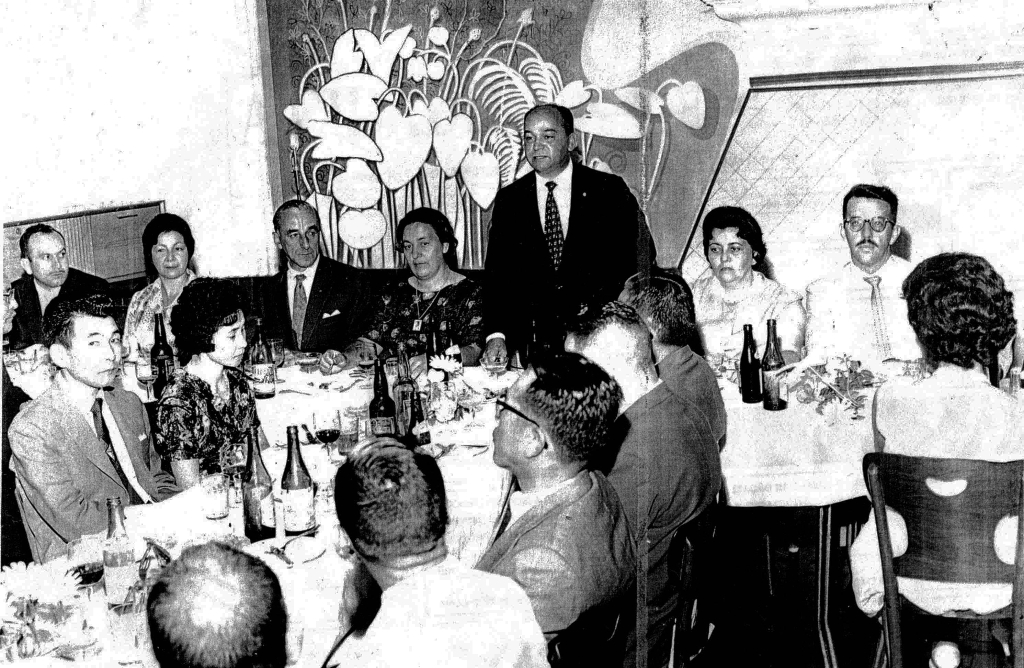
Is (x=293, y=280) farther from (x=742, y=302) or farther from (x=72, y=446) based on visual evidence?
(x=742, y=302)

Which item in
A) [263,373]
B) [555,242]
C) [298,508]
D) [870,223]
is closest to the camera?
[298,508]

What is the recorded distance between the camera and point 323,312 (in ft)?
13.1

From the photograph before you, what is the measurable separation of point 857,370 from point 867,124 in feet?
3.63

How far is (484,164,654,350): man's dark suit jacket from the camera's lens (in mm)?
3838

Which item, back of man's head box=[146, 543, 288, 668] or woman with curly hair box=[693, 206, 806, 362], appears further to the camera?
woman with curly hair box=[693, 206, 806, 362]

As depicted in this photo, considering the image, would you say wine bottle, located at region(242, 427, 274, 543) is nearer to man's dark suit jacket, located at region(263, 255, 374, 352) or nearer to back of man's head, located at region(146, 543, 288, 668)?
back of man's head, located at region(146, 543, 288, 668)

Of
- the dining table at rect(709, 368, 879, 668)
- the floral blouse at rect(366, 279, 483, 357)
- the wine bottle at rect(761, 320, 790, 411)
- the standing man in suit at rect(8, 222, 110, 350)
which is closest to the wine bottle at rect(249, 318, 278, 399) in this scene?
the floral blouse at rect(366, 279, 483, 357)

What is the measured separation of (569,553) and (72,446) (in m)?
1.59

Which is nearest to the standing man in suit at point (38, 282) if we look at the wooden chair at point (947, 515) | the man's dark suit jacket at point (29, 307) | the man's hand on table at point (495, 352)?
the man's dark suit jacket at point (29, 307)

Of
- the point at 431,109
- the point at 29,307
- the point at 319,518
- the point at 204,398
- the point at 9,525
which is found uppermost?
the point at 431,109

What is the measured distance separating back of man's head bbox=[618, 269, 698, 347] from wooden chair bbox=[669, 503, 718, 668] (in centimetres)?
79

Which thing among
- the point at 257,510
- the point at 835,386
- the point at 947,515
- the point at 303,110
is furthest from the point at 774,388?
the point at 303,110

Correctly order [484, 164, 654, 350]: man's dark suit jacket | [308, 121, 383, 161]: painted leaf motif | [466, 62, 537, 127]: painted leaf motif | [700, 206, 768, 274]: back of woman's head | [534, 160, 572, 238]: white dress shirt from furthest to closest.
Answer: [308, 121, 383, 161]: painted leaf motif < [466, 62, 537, 127]: painted leaf motif < [534, 160, 572, 238]: white dress shirt < [484, 164, 654, 350]: man's dark suit jacket < [700, 206, 768, 274]: back of woman's head

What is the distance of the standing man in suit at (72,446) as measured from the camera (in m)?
2.68
